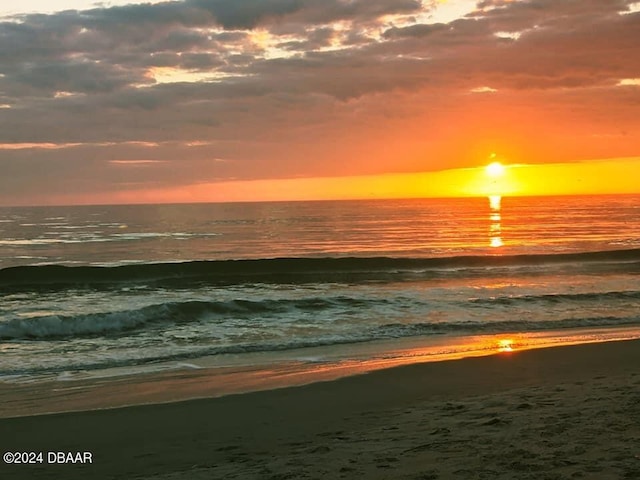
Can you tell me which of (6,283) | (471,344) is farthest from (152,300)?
(471,344)

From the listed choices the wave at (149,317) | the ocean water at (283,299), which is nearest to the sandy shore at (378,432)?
the ocean water at (283,299)

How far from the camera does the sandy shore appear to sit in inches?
214

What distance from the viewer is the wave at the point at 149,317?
593 inches

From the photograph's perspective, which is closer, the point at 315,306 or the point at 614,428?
the point at 614,428

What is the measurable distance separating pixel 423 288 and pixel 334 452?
1754cm

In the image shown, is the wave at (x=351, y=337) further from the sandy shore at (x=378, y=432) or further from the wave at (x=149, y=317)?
the sandy shore at (x=378, y=432)

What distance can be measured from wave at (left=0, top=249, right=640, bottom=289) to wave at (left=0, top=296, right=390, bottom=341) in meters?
7.17

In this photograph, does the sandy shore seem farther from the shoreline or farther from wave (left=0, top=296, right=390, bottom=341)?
wave (left=0, top=296, right=390, bottom=341)

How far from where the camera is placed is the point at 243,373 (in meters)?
10.6

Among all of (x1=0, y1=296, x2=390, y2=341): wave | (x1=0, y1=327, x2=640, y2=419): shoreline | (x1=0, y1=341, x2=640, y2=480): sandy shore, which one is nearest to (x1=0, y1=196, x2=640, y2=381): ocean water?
(x1=0, y1=296, x2=390, y2=341): wave

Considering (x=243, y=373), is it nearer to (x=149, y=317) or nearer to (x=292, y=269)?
(x=149, y=317)

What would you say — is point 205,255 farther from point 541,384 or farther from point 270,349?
point 541,384

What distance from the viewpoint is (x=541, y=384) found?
29.6ft

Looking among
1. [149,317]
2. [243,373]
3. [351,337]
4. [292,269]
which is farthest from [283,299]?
[243,373]
